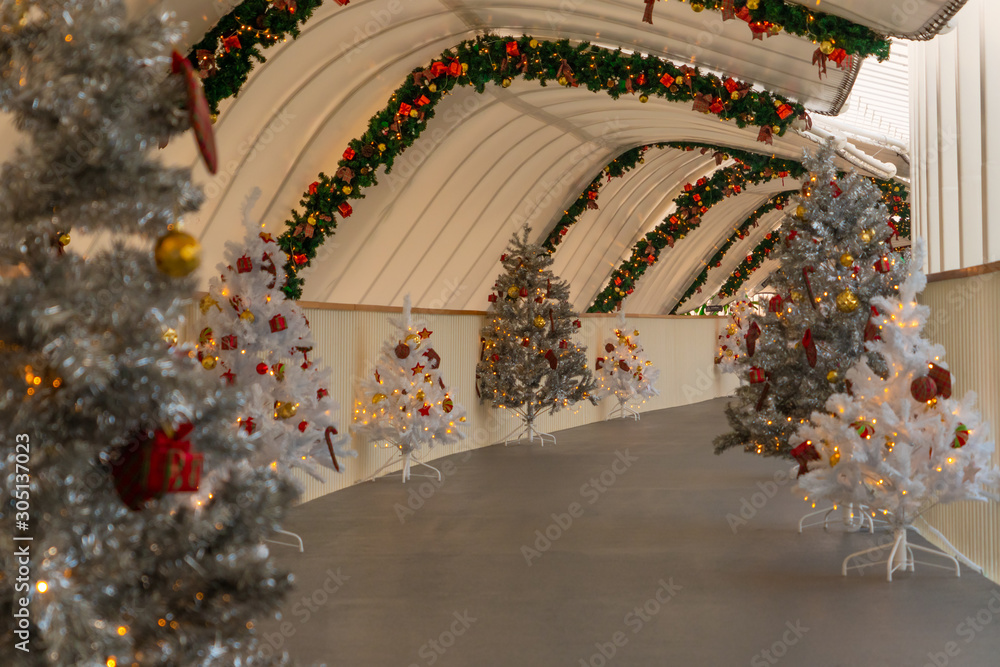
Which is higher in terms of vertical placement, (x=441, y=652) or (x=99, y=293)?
(x=99, y=293)

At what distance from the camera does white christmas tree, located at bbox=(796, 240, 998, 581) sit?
15.2ft

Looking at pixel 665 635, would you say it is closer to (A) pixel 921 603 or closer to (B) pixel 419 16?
(A) pixel 921 603

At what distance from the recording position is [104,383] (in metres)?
1.89

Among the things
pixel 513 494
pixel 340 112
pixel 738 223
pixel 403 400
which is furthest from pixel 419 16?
pixel 738 223

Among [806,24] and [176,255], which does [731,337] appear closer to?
[806,24]

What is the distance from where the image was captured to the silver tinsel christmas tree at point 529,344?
11367 millimetres

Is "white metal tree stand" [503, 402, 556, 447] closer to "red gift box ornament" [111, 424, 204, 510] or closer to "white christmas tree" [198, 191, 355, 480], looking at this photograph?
"white christmas tree" [198, 191, 355, 480]

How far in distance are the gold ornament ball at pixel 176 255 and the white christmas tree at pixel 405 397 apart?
6347 mm

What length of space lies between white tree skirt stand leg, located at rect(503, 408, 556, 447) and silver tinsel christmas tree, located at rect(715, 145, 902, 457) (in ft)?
16.6

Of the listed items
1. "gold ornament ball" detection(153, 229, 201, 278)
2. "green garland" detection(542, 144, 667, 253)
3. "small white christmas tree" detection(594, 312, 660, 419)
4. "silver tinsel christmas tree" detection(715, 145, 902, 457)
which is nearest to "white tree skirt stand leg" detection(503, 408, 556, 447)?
"small white christmas tree" detection(594, 312, 660, 419)

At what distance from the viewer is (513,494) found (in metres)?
7.86

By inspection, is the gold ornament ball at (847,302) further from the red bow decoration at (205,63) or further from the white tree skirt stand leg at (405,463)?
the red bow decoration at (205,63)

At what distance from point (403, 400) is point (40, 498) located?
260 inches

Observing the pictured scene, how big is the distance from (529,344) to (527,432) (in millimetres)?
1714
